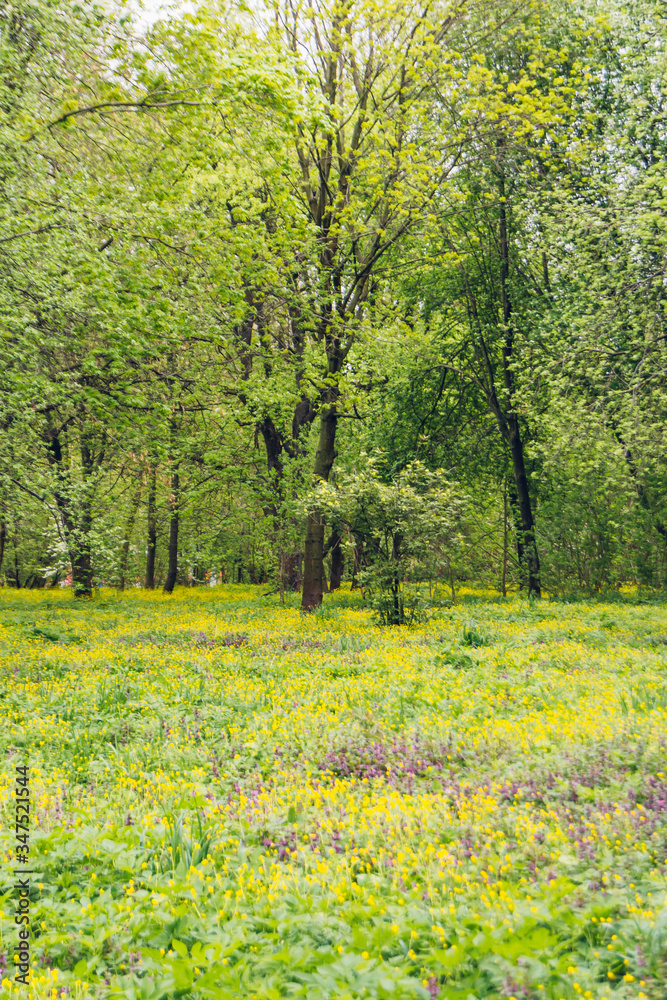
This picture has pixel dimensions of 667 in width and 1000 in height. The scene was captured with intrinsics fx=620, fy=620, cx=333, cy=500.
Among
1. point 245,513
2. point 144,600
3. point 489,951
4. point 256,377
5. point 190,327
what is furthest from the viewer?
point 245,513

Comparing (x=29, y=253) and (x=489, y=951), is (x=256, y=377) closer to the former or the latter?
(x=29, y=253)

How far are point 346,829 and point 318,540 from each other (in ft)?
44.7

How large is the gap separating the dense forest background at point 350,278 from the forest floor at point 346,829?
208 inches

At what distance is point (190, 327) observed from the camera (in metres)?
13.1

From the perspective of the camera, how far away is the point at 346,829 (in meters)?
4.57

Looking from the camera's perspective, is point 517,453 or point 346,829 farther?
point 517,453

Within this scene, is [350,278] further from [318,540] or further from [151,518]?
[151,518]

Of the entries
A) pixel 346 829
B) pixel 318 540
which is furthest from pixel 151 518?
pixel 346 829

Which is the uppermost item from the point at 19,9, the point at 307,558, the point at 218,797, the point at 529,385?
the point at 19,9

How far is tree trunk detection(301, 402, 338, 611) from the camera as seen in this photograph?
18094 millimetres

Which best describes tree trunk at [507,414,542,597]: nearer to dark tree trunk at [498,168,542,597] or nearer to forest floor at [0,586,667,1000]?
dark tree trunk at [498,168,542,597]

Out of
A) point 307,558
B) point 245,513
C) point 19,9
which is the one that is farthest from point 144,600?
point 19,9

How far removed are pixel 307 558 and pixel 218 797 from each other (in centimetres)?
1285

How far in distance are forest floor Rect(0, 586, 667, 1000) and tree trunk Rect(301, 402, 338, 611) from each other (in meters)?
8.26
